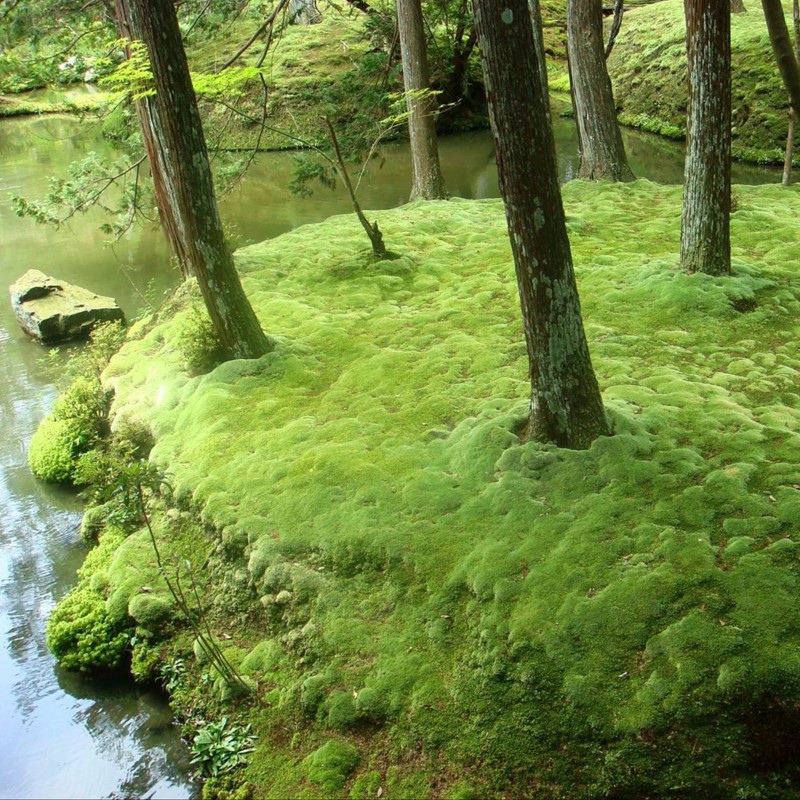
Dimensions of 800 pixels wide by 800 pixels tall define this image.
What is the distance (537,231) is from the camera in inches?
201

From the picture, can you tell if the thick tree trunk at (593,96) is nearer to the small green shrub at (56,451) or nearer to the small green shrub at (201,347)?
the small green shrub at (201,347)

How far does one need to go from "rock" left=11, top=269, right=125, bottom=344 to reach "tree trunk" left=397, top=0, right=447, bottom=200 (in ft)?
19.1

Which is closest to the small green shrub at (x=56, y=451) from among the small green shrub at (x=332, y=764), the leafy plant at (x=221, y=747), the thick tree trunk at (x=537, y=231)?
the leafy plant at (x=221, y=747)

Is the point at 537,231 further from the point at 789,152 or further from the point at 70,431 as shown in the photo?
the point at 789,152

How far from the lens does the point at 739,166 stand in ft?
53.3

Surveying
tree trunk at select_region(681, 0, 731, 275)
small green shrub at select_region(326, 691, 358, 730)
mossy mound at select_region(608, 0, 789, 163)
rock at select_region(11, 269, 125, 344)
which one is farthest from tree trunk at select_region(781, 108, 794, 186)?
rock at select_region(11, 269, 125, 344)

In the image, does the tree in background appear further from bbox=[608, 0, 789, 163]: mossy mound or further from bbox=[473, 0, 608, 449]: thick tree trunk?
bbox=[608, 0, 789, 163]: mossy mound

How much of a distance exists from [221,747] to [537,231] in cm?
402

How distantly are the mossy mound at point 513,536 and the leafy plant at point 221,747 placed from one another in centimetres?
14

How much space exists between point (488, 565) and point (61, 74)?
9.59 metres

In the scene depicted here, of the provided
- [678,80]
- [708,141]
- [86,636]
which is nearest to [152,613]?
[86,636]

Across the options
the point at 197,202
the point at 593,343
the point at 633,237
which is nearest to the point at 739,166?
the point at 633,237

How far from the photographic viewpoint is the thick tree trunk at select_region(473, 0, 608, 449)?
4.70 metres

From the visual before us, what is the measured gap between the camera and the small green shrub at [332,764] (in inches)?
174
